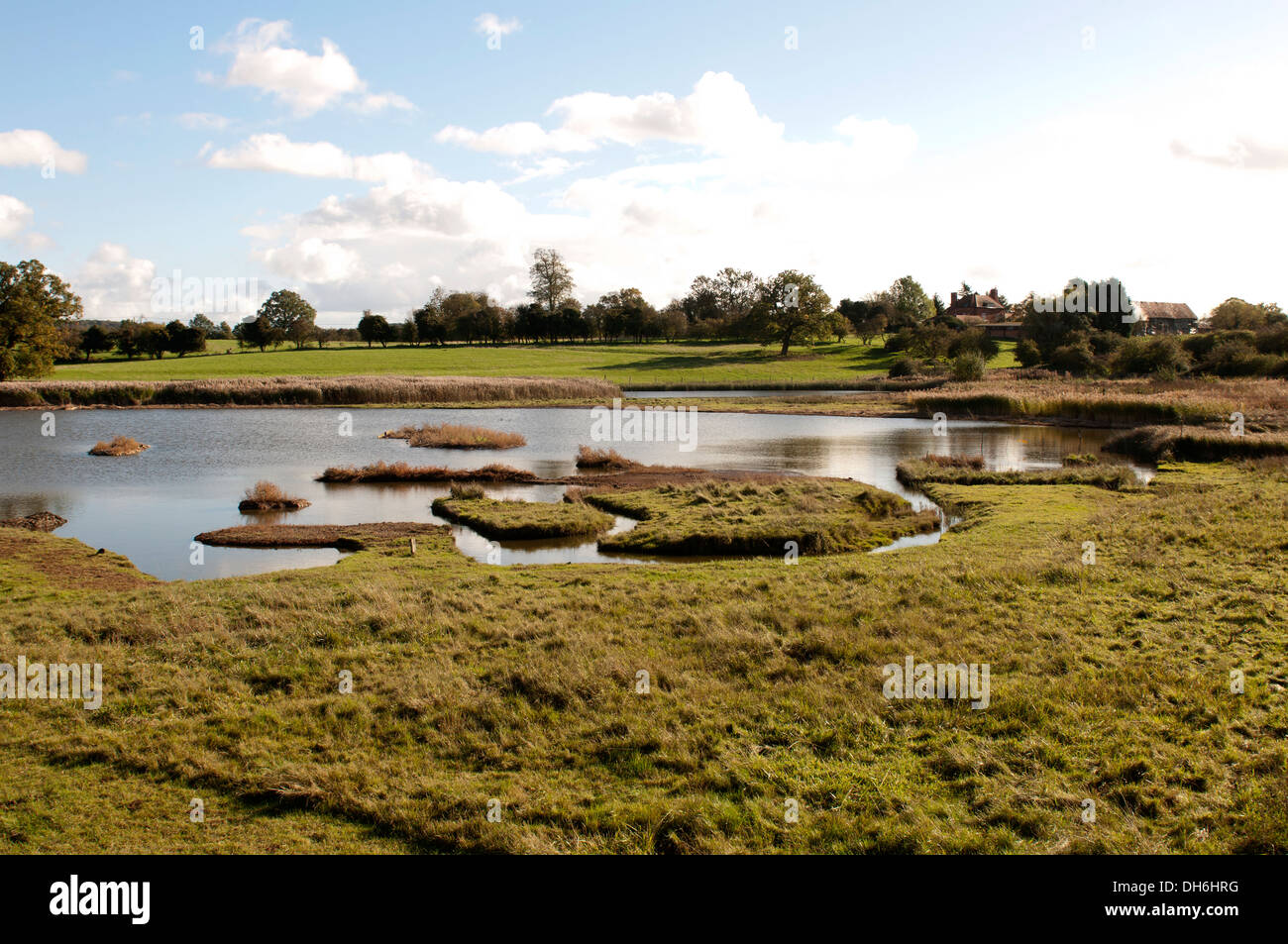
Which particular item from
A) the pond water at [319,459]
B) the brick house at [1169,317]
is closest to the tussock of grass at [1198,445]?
the pond water at [319,459]

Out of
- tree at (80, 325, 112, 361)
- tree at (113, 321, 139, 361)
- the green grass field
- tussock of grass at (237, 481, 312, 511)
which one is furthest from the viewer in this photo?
tree at (113, 321, 139, 361)

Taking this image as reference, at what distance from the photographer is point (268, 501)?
2991 centimetres

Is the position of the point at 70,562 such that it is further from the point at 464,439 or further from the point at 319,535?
the point at 464,439

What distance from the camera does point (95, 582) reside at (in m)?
19.4

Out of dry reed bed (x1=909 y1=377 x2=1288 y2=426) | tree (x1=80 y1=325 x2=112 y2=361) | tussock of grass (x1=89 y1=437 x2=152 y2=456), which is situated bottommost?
tussock of grass (x1=89 y1=437 x2=152 y2=456)

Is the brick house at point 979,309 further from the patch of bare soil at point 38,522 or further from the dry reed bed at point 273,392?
the patch of bare soil at point 38,522

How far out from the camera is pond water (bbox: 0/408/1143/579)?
998 inches

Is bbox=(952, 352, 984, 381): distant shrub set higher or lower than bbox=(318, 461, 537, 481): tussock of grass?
higher

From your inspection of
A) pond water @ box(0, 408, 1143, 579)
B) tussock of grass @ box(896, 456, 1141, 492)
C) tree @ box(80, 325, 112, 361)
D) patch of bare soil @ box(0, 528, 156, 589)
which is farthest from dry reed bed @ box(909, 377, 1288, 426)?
tree @ box(80, 325, 112, 361)

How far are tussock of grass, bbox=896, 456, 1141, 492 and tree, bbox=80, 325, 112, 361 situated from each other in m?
107

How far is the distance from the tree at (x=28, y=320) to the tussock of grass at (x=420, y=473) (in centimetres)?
5841

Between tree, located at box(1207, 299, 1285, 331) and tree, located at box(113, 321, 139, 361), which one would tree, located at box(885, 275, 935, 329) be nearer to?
tree, located at box(1207, 299, 1285, 331)
